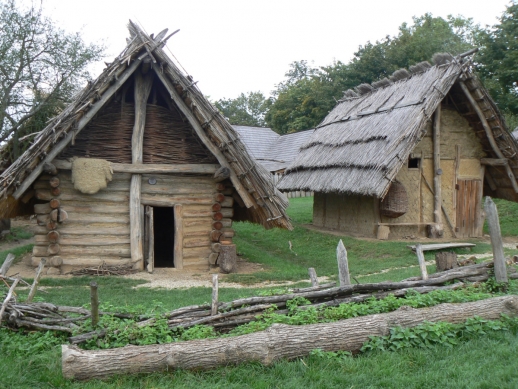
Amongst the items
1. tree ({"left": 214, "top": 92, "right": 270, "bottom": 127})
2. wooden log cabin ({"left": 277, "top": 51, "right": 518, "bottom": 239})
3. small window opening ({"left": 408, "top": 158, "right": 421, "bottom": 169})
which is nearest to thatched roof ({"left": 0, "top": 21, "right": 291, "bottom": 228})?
wooden log cabin ({"left": 277, "top": 51, "right": 518, "bottom": 239})

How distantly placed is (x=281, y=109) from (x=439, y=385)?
148 feet

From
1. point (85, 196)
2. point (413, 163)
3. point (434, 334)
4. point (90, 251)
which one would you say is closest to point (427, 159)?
point (413, 163)

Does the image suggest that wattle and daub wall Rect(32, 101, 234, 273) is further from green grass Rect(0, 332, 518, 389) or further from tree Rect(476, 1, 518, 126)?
tree Rect(476, 1, 518, 126)

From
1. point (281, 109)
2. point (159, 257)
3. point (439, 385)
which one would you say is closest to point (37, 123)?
point (159, 257)

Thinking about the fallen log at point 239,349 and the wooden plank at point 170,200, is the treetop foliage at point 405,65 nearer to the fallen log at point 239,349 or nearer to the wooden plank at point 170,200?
the wooden plank at point 170,200

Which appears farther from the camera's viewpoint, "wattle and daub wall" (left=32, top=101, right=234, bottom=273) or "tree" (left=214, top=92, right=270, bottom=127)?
"tree" (left=214, top=92, right=270, bottom=127)

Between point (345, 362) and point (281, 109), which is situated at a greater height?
point (281, 109)

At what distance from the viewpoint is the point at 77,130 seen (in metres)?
10.7

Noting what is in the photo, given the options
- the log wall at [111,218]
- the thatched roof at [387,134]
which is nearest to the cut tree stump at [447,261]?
the thatched roof at [387,134]

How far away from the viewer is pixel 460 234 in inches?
631

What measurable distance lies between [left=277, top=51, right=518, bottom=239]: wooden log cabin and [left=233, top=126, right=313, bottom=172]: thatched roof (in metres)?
18.7

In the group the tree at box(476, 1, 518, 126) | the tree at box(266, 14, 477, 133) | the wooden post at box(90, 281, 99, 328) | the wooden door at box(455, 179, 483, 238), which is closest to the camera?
the wooden post at box(90, 281, 99, 328)

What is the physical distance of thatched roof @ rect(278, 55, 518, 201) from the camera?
13.8m

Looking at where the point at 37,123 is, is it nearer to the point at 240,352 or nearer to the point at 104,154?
the point at 104,154
